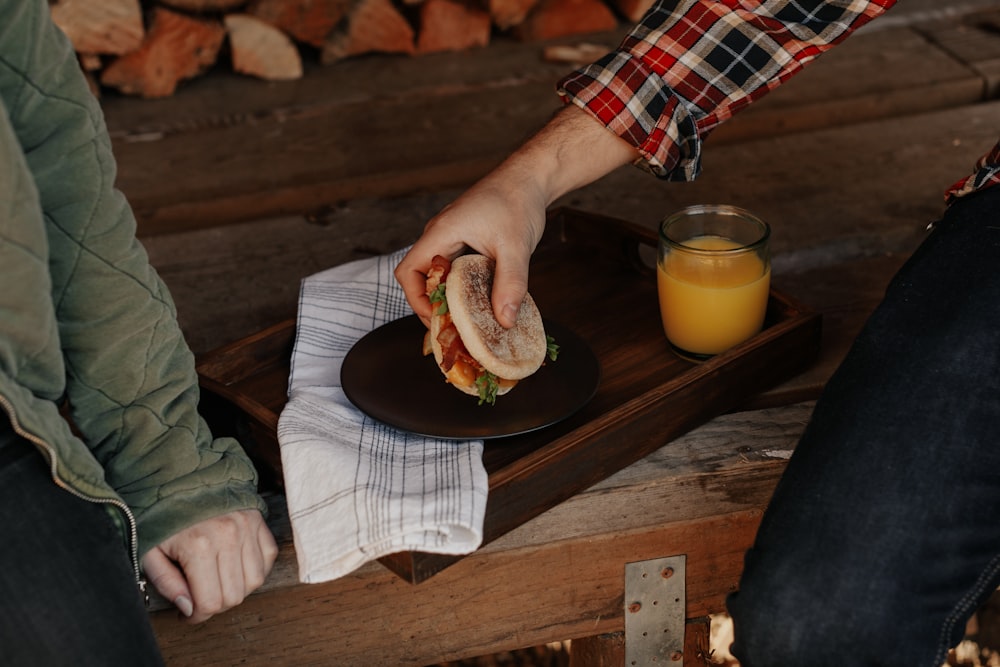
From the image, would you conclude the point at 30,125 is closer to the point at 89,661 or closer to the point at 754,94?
the point at 89,661

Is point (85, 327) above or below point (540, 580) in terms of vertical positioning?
above

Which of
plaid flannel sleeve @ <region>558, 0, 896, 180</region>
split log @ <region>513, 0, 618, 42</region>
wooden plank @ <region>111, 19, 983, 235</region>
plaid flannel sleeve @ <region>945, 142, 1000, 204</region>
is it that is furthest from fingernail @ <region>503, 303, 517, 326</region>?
split log @ <region>513, 0, 618, 42</region>

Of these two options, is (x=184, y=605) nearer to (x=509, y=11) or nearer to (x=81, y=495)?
(x=81, y=495)

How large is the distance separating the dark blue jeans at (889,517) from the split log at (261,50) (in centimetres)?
213

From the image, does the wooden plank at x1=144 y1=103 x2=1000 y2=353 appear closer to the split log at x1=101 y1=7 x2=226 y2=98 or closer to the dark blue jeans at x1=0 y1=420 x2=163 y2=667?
the dark blue jeans at x1=0 y1=420 x2=163 y2=667

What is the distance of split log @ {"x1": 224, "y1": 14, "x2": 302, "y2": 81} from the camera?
2.92 metres

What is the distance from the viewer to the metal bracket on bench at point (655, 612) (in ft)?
4.77

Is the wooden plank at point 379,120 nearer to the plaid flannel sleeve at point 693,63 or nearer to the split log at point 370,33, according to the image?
the split log at point 370,33

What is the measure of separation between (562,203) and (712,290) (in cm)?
82

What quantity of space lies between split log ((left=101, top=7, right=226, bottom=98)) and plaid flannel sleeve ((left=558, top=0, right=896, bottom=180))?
168 cm

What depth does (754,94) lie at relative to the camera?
5.12ft

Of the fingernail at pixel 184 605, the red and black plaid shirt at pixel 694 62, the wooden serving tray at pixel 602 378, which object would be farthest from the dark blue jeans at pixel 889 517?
the fingernail at pixel 184 605

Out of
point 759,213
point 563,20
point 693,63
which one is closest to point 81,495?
point 693,63

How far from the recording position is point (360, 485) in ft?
3.93
